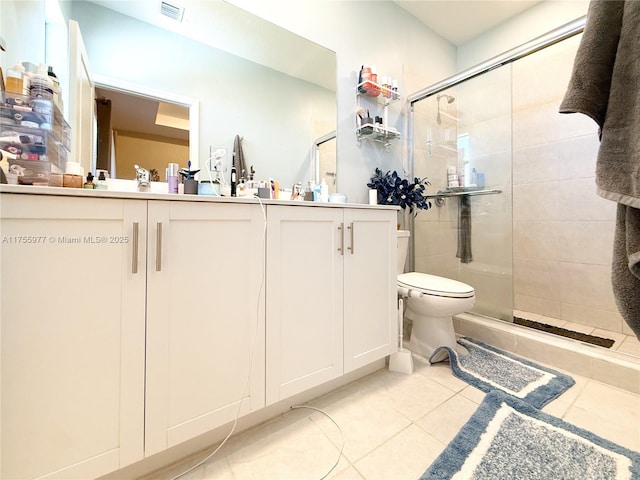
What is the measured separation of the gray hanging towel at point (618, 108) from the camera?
0.48m

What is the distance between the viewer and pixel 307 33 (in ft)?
5.29

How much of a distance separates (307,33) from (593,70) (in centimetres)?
158

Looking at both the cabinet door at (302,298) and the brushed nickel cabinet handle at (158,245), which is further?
the cabinet door at (302,298)

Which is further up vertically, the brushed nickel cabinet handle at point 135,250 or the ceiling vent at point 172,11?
the ceiling vent at point 172,11

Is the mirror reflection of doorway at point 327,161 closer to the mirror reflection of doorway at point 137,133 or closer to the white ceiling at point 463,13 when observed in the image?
the mirror reflection of doorway at point 137,133

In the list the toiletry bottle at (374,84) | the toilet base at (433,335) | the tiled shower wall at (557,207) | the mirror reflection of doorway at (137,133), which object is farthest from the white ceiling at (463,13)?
the toilet base at (433,335)

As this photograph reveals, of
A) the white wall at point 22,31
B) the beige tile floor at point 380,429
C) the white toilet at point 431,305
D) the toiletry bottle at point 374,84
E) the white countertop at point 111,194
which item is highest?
the toiletry bottle at point 374,84

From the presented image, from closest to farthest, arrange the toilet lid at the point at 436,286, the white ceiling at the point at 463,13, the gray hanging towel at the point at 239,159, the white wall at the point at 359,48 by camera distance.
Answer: the gray hanging towel at the point at 239,159, the toilet lid at the point at 436,286, the white wall at the point at 359,48, the white ceiling at the point at 463,13

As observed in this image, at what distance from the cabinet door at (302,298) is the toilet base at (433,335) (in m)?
0.73

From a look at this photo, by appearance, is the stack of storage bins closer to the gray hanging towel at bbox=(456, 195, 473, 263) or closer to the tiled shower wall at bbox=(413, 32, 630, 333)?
the tiled shower wall at bbox=(413, 32, 630, 333)

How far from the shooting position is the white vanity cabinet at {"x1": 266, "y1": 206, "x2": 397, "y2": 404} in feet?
3.36

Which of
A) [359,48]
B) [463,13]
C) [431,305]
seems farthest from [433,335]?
[463,13]

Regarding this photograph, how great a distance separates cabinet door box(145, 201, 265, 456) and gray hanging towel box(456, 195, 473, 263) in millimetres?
1832

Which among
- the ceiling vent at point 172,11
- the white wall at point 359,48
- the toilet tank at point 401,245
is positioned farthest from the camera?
the toilet tank at point 401,245
